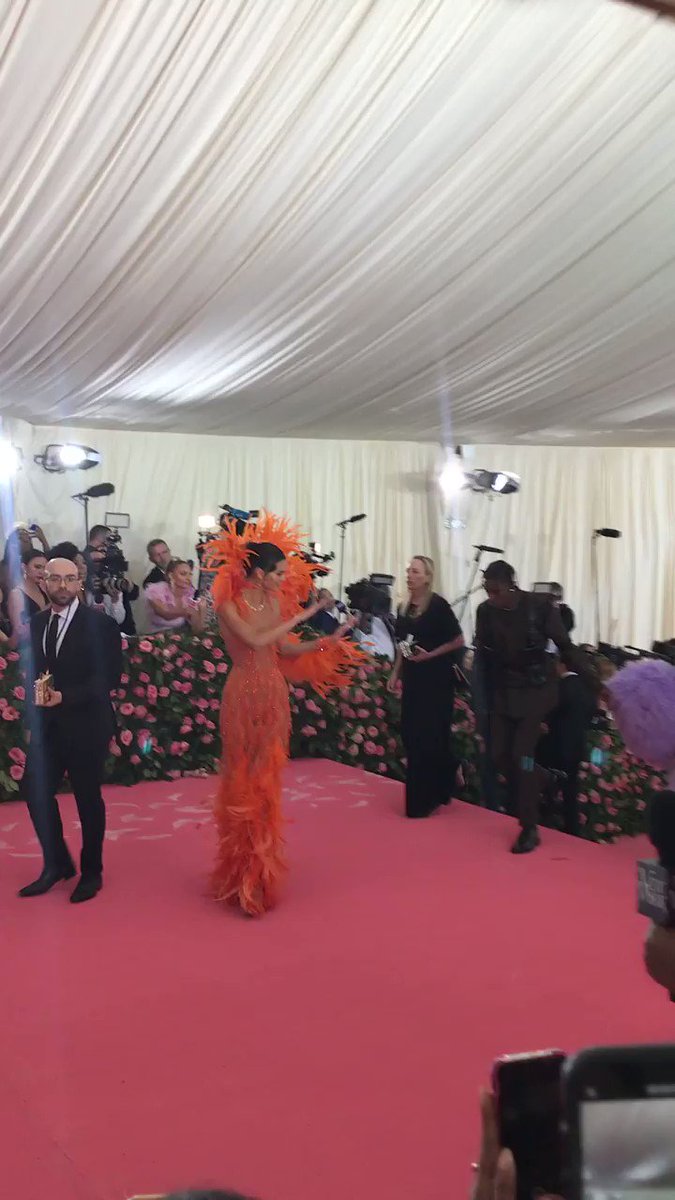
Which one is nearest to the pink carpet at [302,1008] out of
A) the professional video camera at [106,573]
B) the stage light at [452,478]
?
the professional video camera at [106,573]

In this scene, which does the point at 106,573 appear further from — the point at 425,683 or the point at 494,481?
the point at 494,481

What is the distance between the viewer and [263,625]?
419 cm

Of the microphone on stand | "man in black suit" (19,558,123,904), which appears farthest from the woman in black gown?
the microphone on stand

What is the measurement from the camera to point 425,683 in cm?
568

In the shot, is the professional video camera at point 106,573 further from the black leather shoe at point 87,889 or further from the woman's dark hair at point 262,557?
the woman's dark hair at point 262,557

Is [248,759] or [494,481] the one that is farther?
[494,481]

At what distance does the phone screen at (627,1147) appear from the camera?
744mm

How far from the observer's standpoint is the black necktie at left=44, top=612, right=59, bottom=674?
4234mm

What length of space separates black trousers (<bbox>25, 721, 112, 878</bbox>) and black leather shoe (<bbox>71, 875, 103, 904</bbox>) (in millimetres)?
26

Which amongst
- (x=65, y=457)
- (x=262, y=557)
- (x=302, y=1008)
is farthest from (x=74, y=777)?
(x=65, y=457)

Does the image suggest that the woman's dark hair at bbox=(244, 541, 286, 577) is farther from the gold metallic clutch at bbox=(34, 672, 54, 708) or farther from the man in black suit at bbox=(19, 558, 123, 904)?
the gold metallic clutch at bbox=(34, 672, 54, 708)

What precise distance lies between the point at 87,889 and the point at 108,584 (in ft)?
14.3

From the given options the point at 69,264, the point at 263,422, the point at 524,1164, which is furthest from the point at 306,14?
the point at 263,422

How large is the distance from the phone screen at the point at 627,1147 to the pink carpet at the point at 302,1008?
Answer: 180 cm
